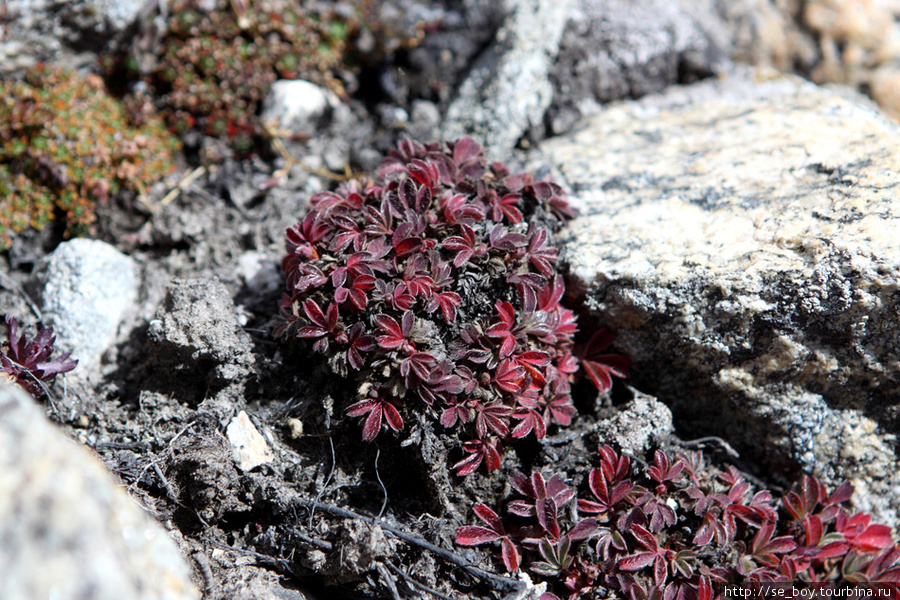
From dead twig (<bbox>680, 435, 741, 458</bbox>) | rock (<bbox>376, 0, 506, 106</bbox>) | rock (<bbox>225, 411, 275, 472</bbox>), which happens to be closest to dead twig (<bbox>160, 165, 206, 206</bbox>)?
rock (<bbox>376, 0, 506, 106</bbox>)

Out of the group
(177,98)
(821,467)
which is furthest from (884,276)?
(177,98)

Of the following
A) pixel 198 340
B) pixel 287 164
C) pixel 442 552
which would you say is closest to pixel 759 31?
pixel 287 164

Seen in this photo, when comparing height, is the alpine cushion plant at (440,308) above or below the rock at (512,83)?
below

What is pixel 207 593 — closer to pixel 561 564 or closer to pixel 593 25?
pixel 561 564

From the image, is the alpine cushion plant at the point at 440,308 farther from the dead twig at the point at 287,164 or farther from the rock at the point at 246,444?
the dead twig at the point at 287,164

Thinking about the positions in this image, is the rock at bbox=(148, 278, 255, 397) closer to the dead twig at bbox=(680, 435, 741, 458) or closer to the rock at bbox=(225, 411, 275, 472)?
the rock at bbox=(225, 411, 275, 472)

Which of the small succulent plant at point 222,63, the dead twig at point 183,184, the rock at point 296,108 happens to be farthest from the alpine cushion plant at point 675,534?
the small succulent plant at point 222,63
